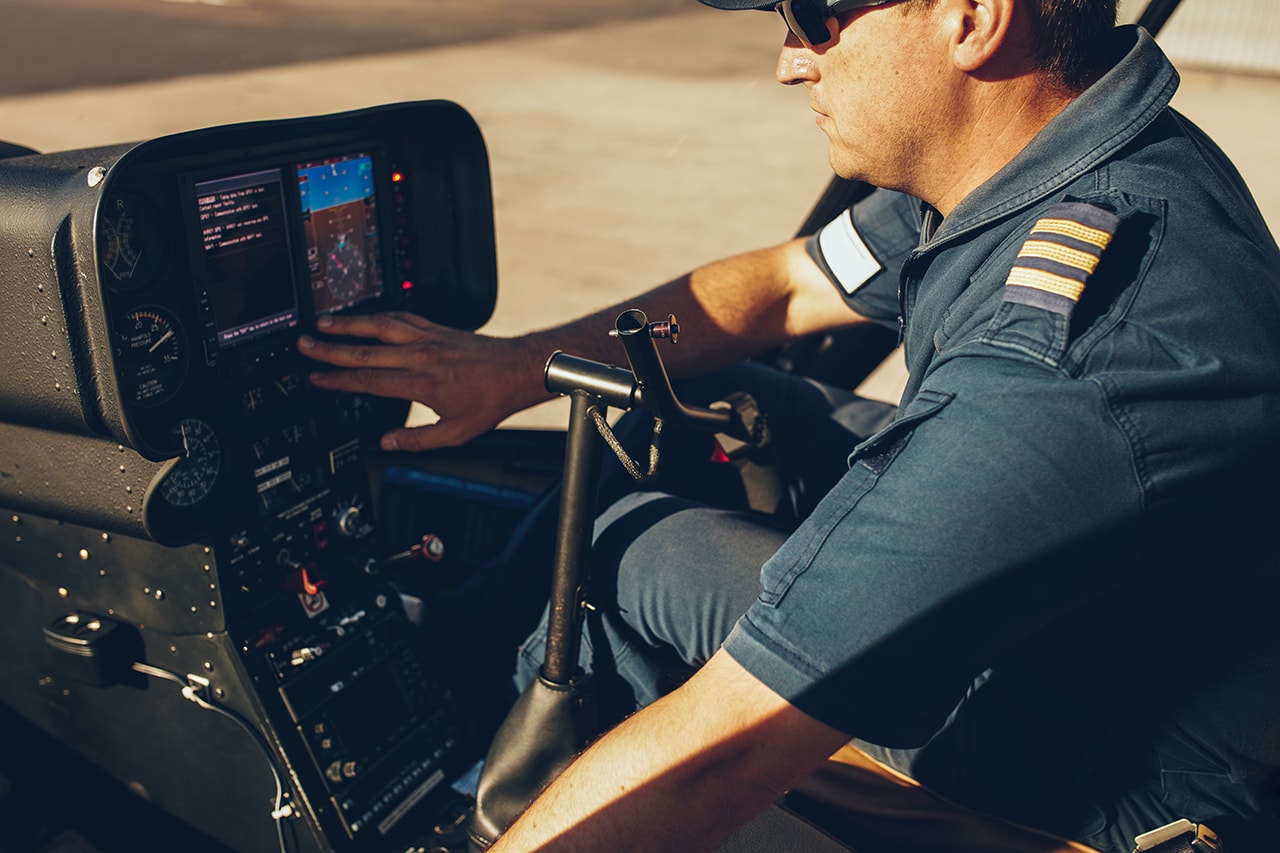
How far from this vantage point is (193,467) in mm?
1523

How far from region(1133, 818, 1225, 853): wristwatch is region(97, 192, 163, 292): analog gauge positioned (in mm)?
1274

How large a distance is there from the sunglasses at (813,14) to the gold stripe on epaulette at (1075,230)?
342 mm

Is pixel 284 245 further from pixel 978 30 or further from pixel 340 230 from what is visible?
pixel 978 30

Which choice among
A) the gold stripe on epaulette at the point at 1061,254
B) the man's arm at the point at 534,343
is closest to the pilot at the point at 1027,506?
the gold stripe on epaulette at the point at 1061,254

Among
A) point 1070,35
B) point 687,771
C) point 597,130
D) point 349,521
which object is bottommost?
point 597,130

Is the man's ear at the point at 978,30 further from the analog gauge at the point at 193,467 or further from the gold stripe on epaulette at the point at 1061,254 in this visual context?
the analog gauge at the point at 193,467

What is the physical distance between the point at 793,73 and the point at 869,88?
14cm

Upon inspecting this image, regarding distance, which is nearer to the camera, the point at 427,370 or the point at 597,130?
the point at 427,370

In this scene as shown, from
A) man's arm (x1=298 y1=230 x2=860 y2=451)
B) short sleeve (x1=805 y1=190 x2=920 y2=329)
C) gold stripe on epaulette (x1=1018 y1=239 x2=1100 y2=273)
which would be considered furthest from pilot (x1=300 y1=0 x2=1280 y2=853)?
man's arm (x1=298 y1=230 x2=860 y2=451)

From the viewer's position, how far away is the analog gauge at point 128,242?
4.45 feet

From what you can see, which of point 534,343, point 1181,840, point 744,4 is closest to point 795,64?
point 744,4

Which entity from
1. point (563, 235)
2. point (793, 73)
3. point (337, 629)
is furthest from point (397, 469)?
point (563, 235)

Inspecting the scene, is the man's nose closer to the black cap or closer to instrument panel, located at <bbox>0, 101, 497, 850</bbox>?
the black cap

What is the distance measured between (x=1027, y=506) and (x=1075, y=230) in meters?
0.28
